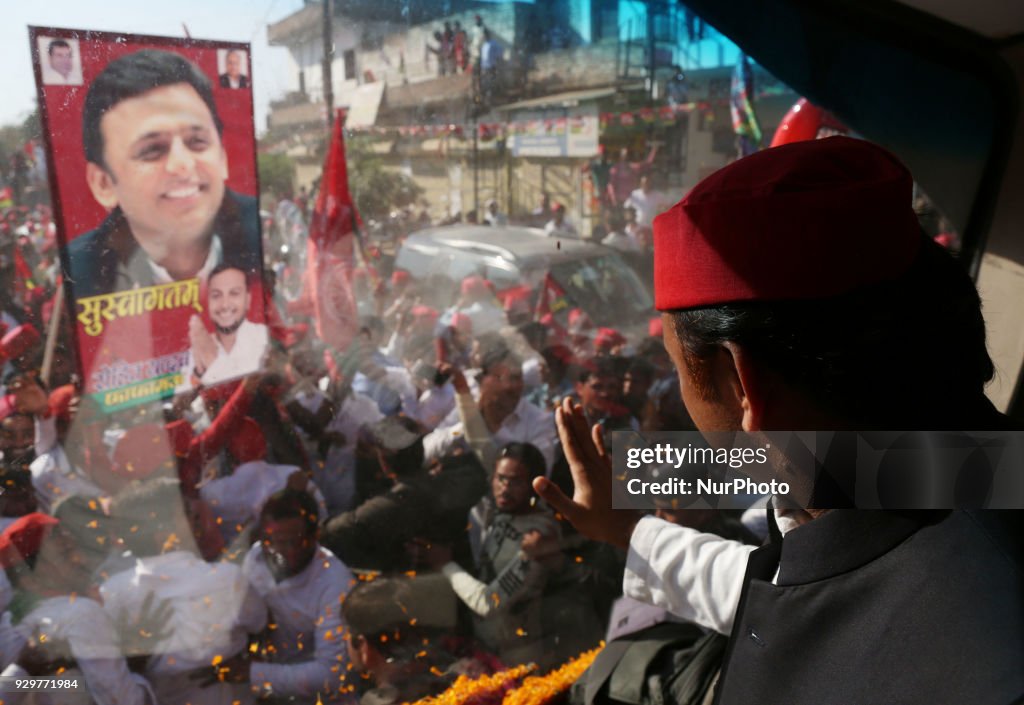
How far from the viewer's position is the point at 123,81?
60.6 inches

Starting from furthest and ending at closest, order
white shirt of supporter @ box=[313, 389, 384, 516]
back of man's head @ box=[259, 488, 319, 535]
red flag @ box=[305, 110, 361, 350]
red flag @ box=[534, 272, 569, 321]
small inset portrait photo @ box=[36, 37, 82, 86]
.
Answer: red flag @ box=[534, 272, 569, 321] → red flag @ box=[305, 110, 361, 350] → white shirt of supporter @ box=[313, 389, 384, 516] → back of man's head @ box=[259, 488, 319, 535] → small inset portrait photo @ box=[36, 37, 82, 86]

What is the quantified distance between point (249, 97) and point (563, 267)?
3.71ft

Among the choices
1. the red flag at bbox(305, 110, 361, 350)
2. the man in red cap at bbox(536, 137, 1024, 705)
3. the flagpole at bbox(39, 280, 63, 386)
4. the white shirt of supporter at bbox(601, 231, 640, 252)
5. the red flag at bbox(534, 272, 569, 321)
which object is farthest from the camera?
the white shirt of supporter at bbox(601, 231, 640, 252)

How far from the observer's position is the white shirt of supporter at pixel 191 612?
1593mm

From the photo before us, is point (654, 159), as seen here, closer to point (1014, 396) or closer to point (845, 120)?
point (845, 120)

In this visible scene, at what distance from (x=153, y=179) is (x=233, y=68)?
0.31 meters

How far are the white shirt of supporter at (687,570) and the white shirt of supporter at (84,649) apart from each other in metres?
1.02

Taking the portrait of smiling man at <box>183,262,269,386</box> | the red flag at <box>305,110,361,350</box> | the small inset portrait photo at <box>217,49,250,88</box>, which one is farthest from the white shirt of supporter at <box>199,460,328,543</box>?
the small inset portrait photo at <box>217,49,250,88</box>

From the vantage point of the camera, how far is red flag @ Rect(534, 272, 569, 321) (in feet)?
8.07

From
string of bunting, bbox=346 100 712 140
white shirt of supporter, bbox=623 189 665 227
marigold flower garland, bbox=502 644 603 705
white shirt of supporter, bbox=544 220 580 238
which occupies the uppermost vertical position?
string of bunting, bbox=346 100 712 140

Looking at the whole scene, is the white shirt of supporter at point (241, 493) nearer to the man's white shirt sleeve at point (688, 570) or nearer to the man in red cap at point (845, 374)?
the man's white shirt sleeve at point (688, 570)

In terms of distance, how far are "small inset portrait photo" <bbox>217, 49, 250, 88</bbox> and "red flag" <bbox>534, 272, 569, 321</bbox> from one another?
1082 mm

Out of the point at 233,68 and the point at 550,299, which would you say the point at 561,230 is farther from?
the point at 233,68

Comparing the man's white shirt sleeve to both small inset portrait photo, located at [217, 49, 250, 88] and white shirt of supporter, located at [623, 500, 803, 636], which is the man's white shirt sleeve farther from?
small inset portrait photo, located at [217, 49, 250, 88]
